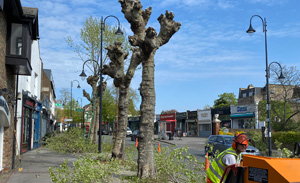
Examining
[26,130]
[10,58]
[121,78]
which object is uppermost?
[10,58]

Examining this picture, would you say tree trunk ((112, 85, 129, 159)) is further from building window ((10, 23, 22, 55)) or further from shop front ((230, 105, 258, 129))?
shop front ((230, 105, 258, 129))

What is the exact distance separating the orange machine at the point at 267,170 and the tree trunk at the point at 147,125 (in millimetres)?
5832

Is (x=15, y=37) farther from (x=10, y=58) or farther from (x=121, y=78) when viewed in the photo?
(x=121, y=78)

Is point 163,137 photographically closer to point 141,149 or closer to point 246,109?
point 246,109

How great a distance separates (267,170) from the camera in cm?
329

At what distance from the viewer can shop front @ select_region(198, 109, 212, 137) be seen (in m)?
56.2

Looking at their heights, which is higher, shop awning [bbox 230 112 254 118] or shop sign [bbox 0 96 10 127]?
shop sign [bbox 0 96 10 127]

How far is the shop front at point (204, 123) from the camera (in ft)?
184

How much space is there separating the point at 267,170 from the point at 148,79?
673 cm

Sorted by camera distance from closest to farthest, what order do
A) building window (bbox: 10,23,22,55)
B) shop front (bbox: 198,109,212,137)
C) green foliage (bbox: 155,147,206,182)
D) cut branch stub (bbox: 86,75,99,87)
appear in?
1. green foliage (bbox: 155,147,206,182)
2. building window (bbox: 10,23,22,55)
3. cut branch stub (bbox: 86,75,99,87)
4. shop front (bbox: 198,109,212,137)

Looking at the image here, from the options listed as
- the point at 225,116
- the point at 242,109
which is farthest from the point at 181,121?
the point at 242,109

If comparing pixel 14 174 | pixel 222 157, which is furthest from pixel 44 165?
pixel 222 157

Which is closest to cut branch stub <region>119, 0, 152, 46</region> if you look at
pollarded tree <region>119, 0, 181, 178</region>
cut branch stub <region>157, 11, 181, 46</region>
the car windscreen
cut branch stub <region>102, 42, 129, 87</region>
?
pollarded tree <region>119, 0, 181, 178</region>

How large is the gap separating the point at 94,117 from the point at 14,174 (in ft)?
40.5
